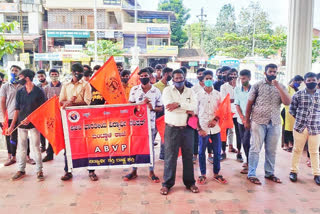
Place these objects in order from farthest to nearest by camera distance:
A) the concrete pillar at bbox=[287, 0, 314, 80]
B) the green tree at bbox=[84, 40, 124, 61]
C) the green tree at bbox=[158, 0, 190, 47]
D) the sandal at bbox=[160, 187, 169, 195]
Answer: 1. the green tree at bbox=[158, 0, 190, 47]
2. the green tree at bbox=[84, 40, 124, 61]
3. the concrete pillar at bbox=[287, 0, 314, 80]
4. the sandal at bbox=[160, 187, 169, 195]

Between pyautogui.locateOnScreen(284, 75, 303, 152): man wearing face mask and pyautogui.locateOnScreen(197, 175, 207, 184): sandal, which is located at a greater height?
pyautogui.locateOnScreen(284, 75, 303, 152): man wearing face mask

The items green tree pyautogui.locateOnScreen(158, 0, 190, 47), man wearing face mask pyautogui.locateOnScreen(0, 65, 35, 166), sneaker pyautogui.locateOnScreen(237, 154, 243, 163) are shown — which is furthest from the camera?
green tree pyautogui.locateOnScreen(158, 0, 190, 47)

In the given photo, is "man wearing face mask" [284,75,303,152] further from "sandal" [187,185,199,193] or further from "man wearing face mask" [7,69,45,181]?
"man wearing face mask" [7,69,45,181]

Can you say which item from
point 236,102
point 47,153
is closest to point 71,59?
point 47,153

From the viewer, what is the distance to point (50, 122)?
4.26 meters

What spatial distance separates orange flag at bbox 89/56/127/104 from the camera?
414cm

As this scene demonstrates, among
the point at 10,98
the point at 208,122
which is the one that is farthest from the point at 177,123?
the point at 10,98

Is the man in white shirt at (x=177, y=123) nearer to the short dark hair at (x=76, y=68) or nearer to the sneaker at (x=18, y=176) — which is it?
the short dark hair at (x=76, y=68)

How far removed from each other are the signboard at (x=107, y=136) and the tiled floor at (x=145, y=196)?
0.31m

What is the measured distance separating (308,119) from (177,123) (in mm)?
1828

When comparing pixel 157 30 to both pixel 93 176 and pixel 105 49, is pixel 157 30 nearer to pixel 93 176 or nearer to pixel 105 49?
pixel 105 49

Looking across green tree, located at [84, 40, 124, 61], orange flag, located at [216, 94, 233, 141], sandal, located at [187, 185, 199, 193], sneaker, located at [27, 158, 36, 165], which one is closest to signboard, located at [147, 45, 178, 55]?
green tree, located at [84, 40, 124, 61]

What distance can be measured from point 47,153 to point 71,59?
16960 mm

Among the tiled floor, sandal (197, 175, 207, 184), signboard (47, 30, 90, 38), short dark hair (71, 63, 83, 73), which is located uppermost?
signboard (47, 30, 90, 38)
